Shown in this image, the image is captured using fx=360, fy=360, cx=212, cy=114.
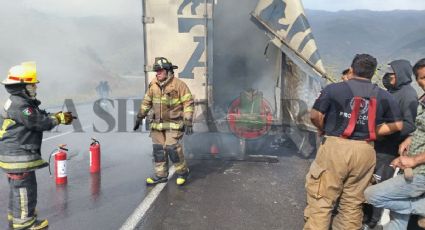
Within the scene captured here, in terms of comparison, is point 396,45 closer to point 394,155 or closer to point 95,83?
point 95,83

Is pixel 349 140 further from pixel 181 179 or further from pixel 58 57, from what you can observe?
pixel 58 57

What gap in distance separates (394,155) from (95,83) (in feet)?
119

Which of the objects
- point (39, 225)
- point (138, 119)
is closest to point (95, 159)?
point (138, 119)

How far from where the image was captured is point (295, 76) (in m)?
7.54

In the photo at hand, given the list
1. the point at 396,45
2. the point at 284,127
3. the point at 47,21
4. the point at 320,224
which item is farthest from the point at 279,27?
the point at 396,45

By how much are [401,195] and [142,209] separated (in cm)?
308

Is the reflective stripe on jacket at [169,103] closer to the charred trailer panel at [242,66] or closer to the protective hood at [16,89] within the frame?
the charred trailer panel at [242,66]

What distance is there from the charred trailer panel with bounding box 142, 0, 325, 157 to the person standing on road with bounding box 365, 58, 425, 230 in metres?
3.74

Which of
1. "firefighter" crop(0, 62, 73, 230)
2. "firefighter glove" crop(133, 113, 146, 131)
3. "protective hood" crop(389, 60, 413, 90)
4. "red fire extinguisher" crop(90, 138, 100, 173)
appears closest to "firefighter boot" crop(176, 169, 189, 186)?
"firefighter glove" crop(133, 113, 146, 131)

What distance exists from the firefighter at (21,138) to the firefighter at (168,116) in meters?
1.94

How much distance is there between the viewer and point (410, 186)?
319 centimetres

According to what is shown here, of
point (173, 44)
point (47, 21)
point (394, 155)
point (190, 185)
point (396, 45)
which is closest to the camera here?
point (394, 155)

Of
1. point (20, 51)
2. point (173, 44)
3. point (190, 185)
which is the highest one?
point (20, 51)

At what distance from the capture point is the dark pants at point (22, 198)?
157 inches
